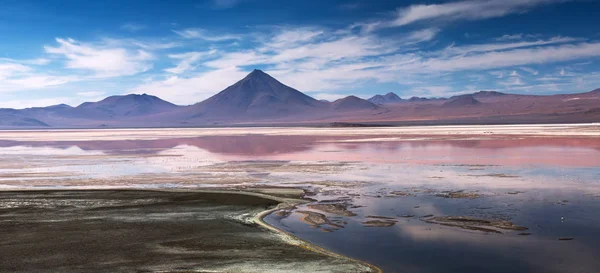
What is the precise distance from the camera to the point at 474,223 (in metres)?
11.9

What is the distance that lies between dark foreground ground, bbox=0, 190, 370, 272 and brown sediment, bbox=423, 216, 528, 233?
156 inches

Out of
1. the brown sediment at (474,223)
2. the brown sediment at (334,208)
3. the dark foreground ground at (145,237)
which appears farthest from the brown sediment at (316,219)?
the brown sediment at (474,223)

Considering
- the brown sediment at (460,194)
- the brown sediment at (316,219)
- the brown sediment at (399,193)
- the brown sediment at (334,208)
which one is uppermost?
the brown sediment at (460,194)

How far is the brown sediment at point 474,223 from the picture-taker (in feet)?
37.5

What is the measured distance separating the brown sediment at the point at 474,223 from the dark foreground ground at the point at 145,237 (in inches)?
156

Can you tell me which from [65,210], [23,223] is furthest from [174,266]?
[65,210]

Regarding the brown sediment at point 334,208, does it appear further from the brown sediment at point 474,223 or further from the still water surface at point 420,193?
the brown sediment at point 474,223

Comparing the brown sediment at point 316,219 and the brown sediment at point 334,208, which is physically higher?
the brown sediment at point 334,208

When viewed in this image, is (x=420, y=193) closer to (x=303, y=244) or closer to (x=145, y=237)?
(x=303, y=244)

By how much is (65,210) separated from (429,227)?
9.27 m

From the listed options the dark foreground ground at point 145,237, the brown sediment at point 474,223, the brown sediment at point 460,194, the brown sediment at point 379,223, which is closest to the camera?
the dark foreground ground at point 145,237

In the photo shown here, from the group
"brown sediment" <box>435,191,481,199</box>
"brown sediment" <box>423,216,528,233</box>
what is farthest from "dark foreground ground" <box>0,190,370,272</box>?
"brown sediment" <box>435,191,481,199</box>

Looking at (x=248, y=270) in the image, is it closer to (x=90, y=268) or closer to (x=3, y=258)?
(x=90, y=268)

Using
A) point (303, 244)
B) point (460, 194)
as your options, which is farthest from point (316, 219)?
point (460, 194)
